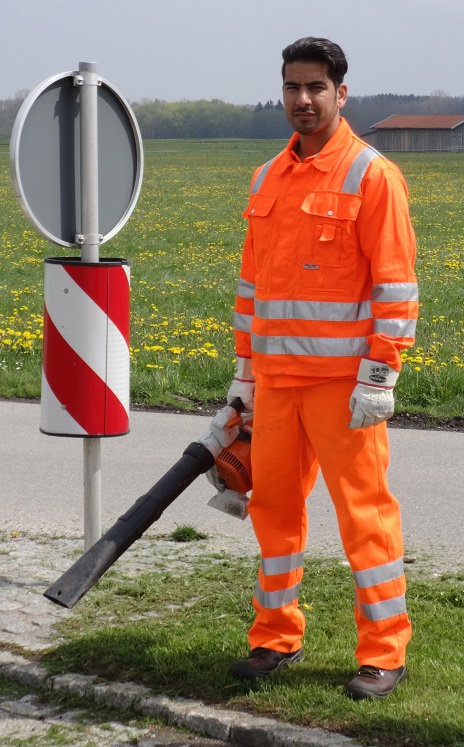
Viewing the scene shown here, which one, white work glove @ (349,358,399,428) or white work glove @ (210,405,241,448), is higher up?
white work glove @ (349,358,399,428)

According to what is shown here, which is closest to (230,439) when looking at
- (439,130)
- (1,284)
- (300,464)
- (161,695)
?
(300,464)

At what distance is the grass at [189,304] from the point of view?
8.33 meters

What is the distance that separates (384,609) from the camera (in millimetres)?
3746

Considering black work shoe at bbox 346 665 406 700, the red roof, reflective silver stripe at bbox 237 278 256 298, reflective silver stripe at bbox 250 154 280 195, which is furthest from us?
the red roof

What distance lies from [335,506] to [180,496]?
93.8 inches

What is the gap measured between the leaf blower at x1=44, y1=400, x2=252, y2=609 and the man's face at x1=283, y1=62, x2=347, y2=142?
3.31ft

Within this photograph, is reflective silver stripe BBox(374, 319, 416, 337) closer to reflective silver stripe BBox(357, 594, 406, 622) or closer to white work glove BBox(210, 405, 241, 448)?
white work glove BBox(210, 405, 241, 448)

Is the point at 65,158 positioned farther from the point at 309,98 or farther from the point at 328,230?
the point at 328,230

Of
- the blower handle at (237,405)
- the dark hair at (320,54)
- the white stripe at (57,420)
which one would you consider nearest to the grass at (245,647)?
the white stripe at (57,420)

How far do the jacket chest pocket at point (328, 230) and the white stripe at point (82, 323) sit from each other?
1168 mm

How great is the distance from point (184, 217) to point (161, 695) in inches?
1028

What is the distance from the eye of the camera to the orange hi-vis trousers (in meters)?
3.70

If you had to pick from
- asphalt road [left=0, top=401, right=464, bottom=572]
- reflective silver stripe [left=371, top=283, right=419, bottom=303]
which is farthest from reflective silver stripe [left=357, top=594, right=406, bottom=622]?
asphalt road [left=0, top=401, right=464, bottom=572]

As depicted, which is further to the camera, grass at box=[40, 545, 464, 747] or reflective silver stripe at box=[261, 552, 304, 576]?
reflective silver stripe at box=[261, 552, 304, 576]
